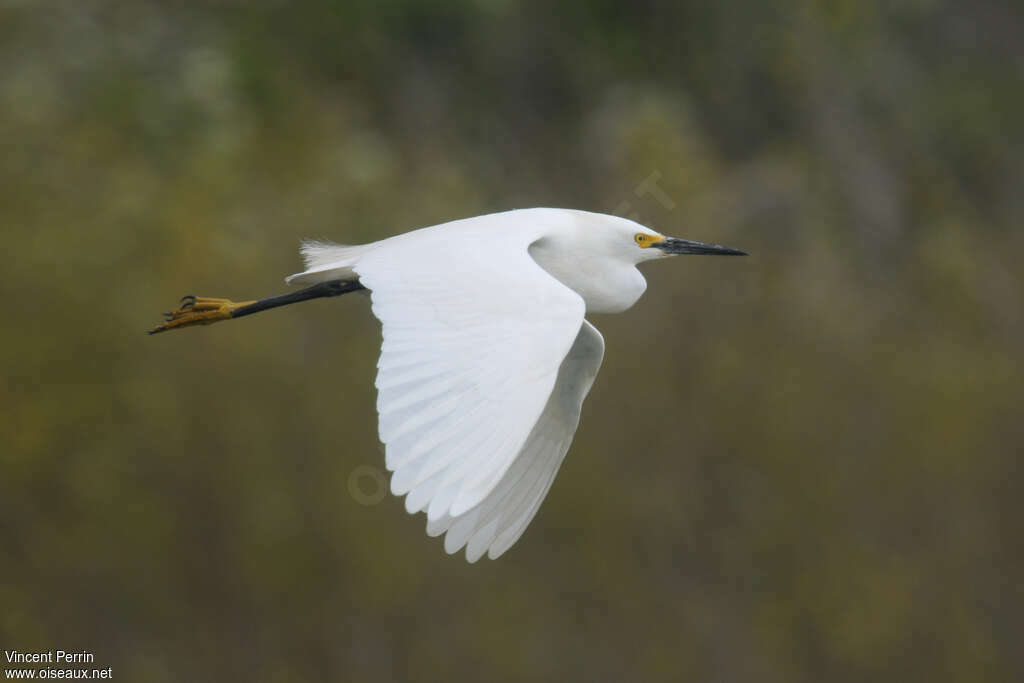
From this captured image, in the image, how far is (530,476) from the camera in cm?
638

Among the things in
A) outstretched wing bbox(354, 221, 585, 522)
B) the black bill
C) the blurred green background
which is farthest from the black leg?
the blurred green background

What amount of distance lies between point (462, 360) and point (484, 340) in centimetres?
13

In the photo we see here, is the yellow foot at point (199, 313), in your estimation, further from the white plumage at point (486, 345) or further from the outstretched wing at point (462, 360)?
the outstretched wing at point (462, 360)

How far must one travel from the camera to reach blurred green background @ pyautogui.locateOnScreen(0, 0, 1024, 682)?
1163 centimetres

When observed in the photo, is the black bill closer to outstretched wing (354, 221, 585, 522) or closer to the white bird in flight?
the white bird in flight

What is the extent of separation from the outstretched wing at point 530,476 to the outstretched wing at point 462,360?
30.6 inches

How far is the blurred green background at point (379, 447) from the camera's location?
11.6m

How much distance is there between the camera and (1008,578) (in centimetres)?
1345

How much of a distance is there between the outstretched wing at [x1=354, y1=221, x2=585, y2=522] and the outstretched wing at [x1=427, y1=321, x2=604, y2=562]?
0.78m

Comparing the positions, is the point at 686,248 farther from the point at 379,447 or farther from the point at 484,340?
the point at 379,447

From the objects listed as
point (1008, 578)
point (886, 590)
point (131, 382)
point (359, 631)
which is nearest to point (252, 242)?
point (131, 382)

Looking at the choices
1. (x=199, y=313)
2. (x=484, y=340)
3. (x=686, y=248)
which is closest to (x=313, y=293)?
(x=199, y=313)

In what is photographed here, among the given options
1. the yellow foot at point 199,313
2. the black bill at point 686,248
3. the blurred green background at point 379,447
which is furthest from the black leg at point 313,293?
the blurred green background at point 379,447

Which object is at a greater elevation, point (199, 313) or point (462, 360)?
point (199, 313)
